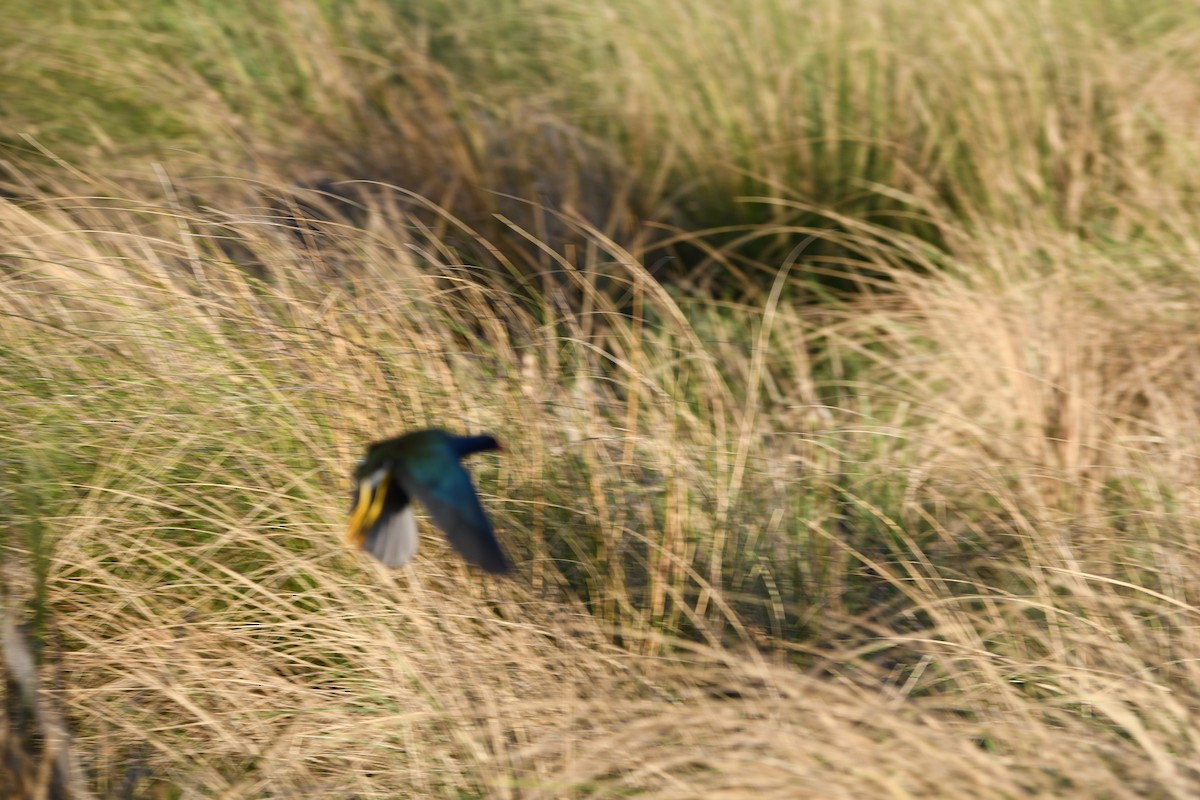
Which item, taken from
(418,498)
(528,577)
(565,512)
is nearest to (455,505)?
(418,498)

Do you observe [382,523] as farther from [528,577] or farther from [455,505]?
[528,577]

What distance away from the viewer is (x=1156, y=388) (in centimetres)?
279

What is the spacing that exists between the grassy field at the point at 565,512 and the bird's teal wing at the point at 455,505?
0.30m

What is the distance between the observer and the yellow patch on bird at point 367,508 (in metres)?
1.54

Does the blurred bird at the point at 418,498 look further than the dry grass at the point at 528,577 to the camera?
No

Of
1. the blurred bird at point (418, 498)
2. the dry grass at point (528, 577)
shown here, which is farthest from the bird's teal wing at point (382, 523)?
the dry grass at point (528, 577)

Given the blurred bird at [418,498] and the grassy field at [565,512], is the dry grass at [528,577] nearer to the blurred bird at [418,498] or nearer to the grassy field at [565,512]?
the grassy field at [565,512]

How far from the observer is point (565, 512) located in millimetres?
2018

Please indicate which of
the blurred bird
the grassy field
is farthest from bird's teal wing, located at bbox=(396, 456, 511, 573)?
the grassy field

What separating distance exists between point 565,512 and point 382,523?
507 mm

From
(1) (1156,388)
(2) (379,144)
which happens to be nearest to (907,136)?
(1) (1156,388)

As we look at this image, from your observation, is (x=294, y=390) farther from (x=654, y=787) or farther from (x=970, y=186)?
(x=970, y=186)

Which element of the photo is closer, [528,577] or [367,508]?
[367,508]

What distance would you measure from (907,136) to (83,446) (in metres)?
2.74
